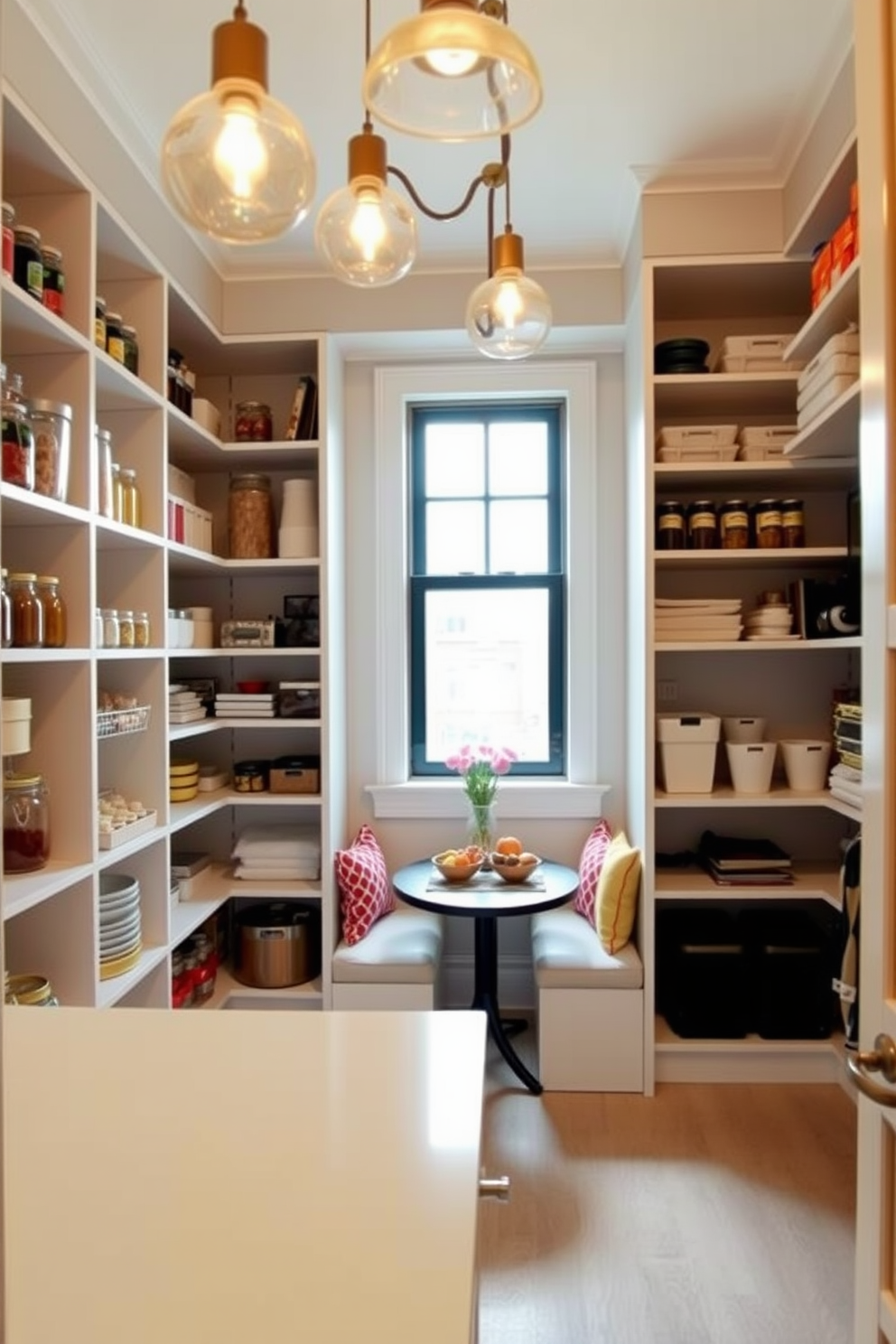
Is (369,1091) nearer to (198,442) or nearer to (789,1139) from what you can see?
(789,1139)

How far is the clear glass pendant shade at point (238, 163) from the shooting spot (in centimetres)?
88

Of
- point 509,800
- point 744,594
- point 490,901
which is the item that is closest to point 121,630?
point 490,901

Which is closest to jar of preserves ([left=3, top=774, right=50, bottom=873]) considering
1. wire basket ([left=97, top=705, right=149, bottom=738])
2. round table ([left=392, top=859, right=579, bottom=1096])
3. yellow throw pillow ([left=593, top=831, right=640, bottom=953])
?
wire basket ([left=97, top=705, right=149, bottom=738])

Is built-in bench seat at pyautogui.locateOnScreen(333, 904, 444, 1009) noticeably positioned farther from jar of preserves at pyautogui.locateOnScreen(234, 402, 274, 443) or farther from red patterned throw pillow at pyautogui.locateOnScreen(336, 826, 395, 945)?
jar of preserves at pyautogui.locateOnScreen(234, 402, 274, 443)

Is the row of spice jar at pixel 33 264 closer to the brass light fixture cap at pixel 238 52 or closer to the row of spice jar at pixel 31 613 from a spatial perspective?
the row of spice jar at pixel 31 613

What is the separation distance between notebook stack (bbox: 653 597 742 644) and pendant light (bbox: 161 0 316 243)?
1925mm

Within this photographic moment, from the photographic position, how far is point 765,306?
2799mm

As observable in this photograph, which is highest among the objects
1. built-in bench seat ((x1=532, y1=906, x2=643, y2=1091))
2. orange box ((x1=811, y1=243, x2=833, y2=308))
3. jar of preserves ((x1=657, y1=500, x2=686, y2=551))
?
orange box ((x1=811, y1=243, x2=833, y2=308))

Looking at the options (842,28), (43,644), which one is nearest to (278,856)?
(43,644)

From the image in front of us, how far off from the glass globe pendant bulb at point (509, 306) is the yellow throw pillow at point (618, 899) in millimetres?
1740

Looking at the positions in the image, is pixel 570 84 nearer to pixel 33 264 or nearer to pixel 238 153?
pixel 33 264

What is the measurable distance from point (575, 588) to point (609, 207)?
1.33 meters

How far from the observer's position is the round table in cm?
243

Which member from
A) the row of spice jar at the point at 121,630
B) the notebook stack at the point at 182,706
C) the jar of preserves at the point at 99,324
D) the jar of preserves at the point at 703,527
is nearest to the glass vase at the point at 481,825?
the notebook stack at the point at 182,706
